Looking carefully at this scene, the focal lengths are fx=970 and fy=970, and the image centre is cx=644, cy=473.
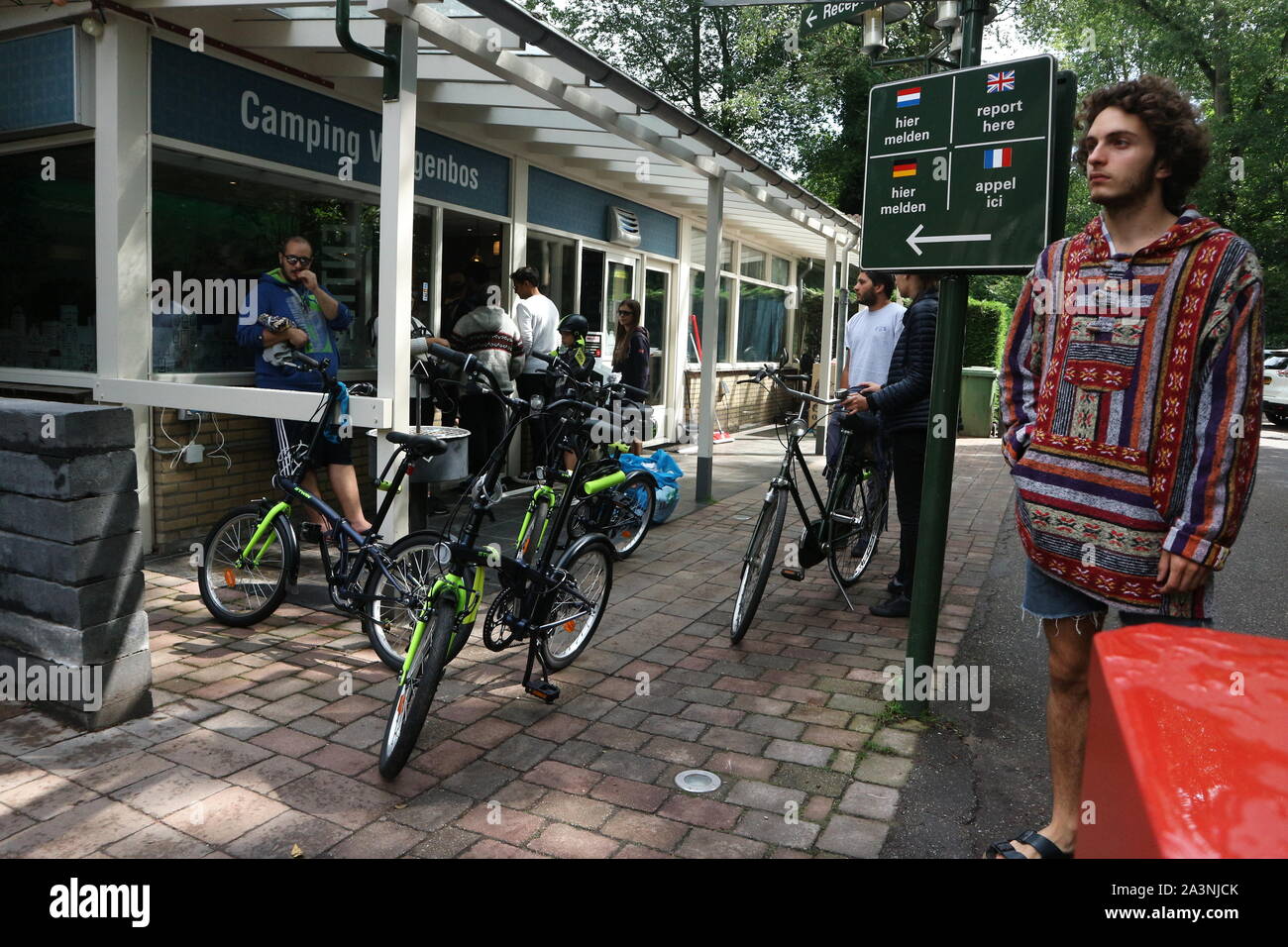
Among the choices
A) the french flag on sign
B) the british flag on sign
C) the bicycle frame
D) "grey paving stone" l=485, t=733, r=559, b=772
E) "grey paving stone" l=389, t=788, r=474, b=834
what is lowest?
"grey paving stone" l=389, t=788, r=474, b=834

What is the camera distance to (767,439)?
14664mm

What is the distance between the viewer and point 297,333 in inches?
223

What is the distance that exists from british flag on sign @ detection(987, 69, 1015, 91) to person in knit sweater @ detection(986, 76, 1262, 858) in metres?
1.09

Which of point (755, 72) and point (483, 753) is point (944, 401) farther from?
point (755, 72)

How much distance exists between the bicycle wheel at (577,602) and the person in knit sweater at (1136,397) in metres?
2.12

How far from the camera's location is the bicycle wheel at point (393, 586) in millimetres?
4160

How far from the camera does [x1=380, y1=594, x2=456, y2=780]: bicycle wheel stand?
10.3ft

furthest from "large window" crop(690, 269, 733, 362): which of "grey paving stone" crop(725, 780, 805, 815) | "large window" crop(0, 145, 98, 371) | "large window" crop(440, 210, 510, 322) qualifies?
"grey paving stone" crop(725, 780, 805, 815)

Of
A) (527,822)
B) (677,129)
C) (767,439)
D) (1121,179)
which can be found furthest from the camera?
(767,439)

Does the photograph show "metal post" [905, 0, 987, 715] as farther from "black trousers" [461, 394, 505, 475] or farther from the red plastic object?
"black trousers" [461, 394, 505, 475]

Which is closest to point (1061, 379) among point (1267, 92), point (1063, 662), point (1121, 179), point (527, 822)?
point (1121, 179)

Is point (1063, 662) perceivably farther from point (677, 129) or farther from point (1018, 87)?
point (677, 129)

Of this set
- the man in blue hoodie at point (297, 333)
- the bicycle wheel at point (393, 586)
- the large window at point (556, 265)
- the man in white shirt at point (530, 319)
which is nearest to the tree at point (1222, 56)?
the large window at point (556, 265)
